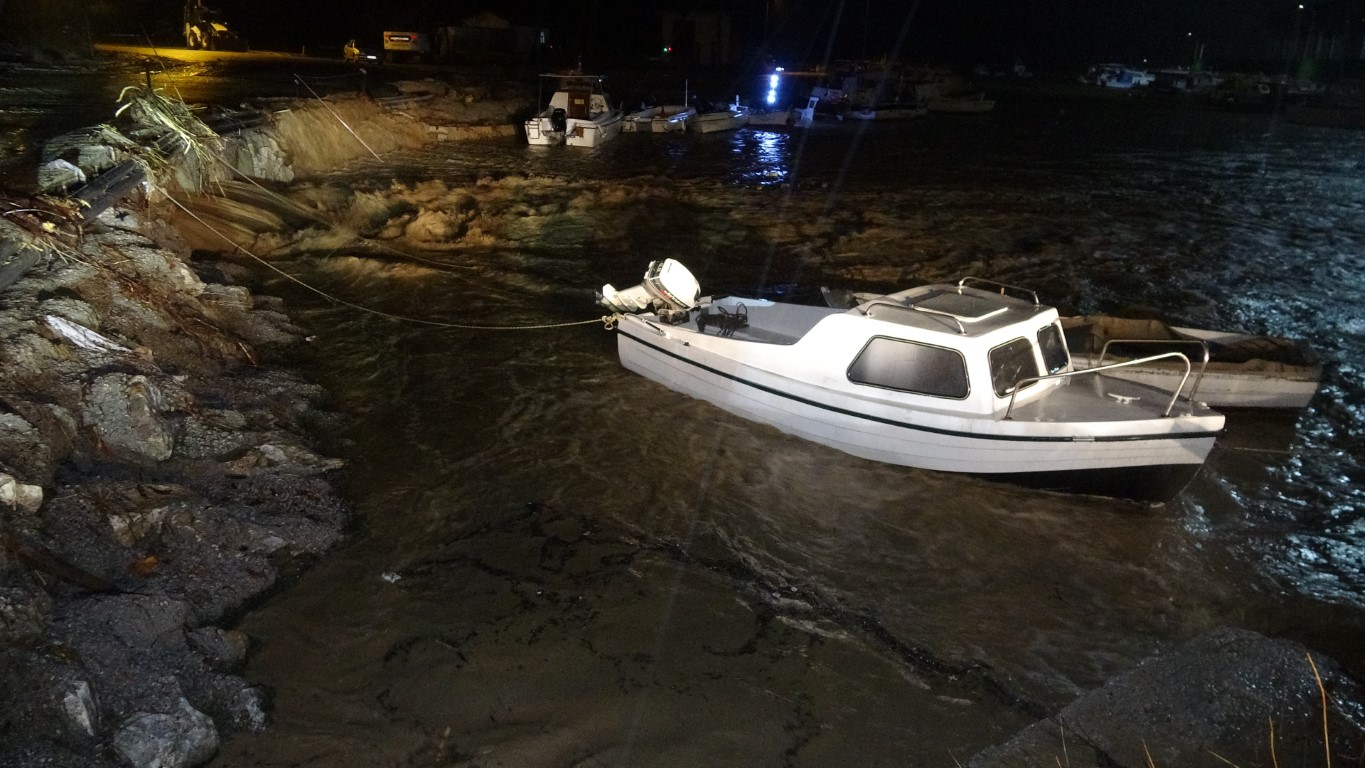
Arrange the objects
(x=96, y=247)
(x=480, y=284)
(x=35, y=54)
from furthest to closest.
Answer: (x=35, y=54) → (x=480, y=284) → (x=96, y=247)

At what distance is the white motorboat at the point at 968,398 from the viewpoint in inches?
312

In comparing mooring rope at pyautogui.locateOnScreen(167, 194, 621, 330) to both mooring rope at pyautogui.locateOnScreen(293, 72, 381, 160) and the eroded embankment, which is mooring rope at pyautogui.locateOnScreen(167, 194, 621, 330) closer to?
the eroded embankment

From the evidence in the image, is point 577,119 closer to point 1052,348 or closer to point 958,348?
point 1052,348

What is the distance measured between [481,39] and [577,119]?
23333 mm

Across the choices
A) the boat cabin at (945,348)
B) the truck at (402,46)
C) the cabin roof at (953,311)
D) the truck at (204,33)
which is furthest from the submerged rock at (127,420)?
the truck at (204,33)

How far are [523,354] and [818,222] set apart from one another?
10211 mm

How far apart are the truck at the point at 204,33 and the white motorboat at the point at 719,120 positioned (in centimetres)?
2841

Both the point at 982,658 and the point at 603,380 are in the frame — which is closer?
the point at 982,658

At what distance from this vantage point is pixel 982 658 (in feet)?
20.6

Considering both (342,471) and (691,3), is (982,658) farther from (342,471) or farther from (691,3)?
(691,3)

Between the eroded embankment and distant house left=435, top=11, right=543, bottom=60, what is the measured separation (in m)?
40.0

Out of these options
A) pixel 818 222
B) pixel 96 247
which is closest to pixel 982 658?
pixel 96 247

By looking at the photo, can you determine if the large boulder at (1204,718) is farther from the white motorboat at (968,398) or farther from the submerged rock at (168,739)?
the submerged rock at (168,739)

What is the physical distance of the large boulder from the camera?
526 cm
